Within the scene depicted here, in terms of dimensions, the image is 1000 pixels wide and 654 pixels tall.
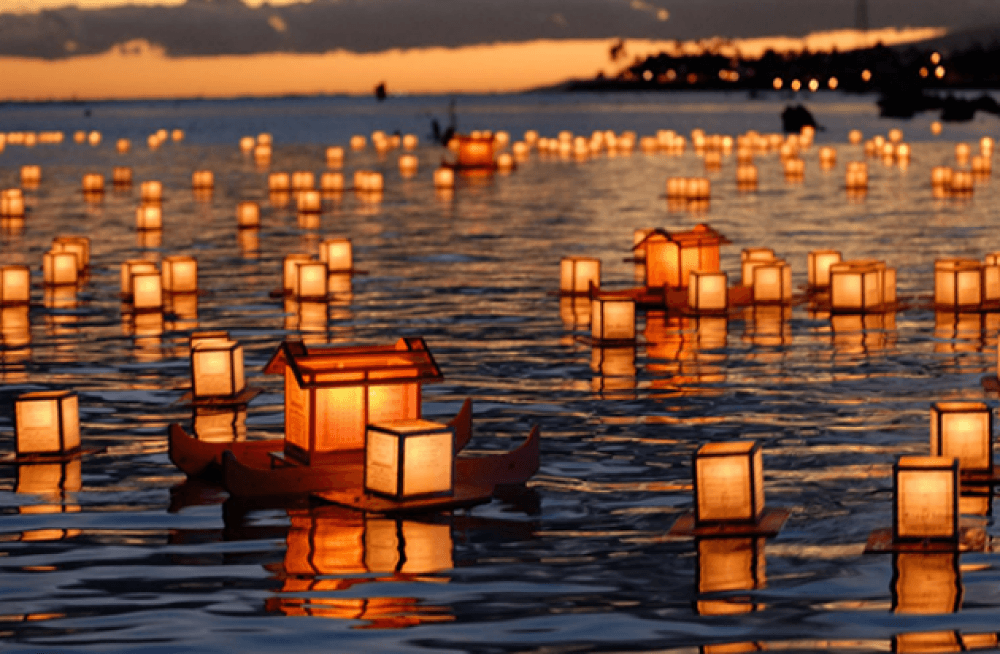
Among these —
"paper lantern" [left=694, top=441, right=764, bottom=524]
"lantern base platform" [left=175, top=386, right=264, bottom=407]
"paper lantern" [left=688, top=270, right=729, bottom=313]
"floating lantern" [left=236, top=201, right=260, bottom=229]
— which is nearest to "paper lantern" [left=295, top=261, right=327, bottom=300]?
"paper lantern" [left=688, top=270, right=729, bottom=313]

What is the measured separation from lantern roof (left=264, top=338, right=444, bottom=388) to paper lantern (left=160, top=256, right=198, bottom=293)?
13.4 meters

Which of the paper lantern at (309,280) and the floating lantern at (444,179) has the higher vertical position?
the floating lantern at (444,179)

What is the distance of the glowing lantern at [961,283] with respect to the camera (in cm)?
2309

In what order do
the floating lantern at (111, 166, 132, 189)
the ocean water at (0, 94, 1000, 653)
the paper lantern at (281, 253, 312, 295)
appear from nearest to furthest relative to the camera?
the ocean water at (0, 94, 1000, 653)
the paper lantern at (281, 253, 312, 295)
the floating lantern at (111, 166, 132, 189)

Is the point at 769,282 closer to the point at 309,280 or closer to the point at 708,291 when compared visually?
the point at 708,291

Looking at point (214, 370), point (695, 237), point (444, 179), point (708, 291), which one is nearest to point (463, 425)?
point (214, 370)

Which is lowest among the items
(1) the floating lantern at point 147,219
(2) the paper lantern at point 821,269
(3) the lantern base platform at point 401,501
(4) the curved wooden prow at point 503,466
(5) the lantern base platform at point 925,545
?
(5) the lantern base platform at point 925,545

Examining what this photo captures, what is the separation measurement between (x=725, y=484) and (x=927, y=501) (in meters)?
1.25

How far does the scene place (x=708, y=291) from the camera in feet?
75.9

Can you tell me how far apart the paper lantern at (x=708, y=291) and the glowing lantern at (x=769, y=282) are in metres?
0.90

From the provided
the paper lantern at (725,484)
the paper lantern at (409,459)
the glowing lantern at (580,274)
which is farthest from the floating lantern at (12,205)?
the paper lantern at (725,484)

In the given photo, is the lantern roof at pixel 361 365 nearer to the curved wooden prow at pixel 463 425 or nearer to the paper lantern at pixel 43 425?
the curved wooden prow at pixel 463 425

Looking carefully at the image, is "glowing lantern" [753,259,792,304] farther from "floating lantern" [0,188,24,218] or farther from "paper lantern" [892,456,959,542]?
"floating lantern" [0,188,24,218]

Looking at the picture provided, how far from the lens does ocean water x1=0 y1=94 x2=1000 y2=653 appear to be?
938 centimetres
